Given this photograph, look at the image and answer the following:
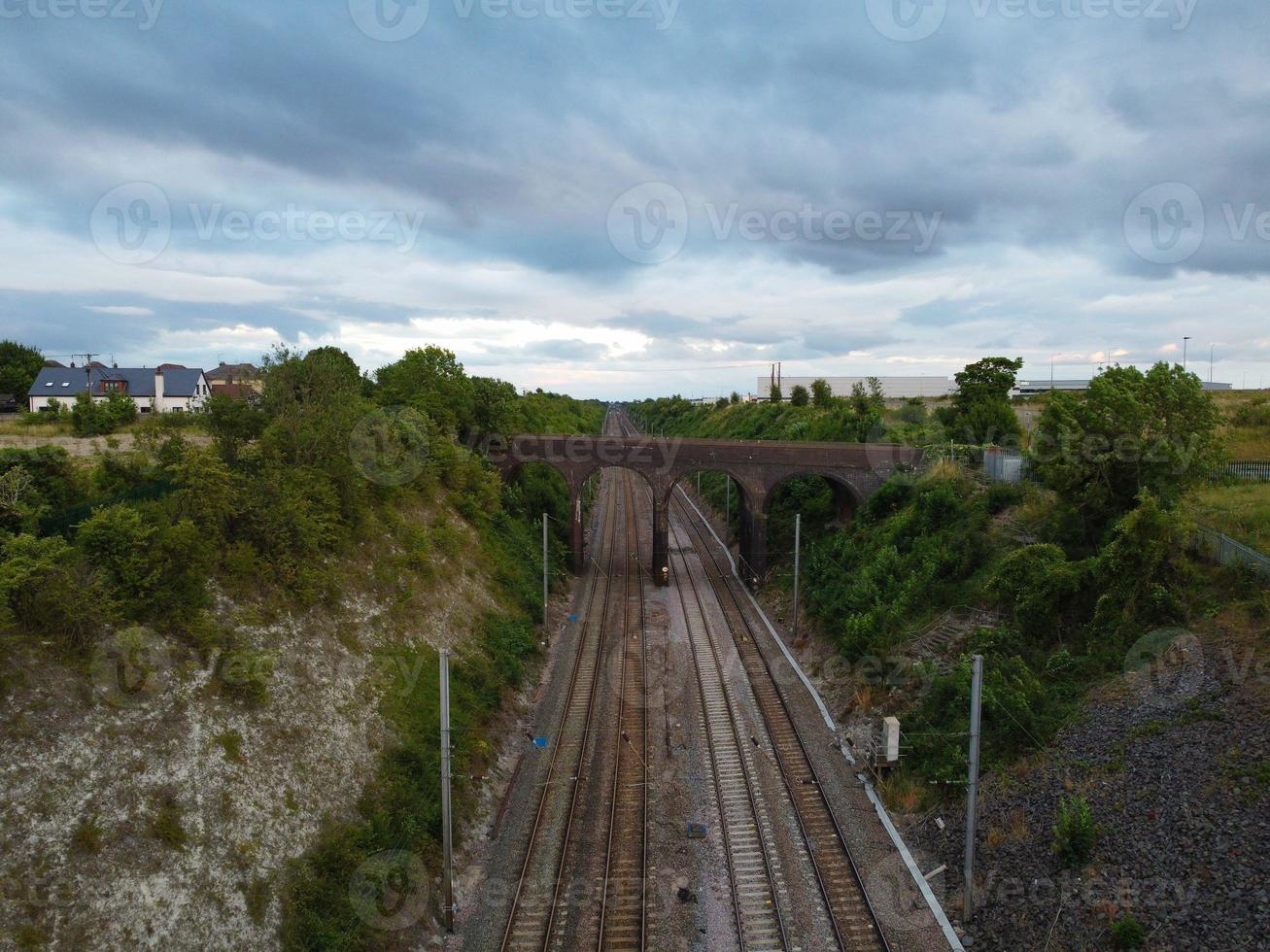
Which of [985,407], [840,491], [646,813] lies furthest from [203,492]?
[985,407]

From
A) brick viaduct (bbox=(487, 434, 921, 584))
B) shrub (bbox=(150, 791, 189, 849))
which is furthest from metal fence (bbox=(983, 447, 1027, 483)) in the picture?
shrub (bbox=(150, 791, 189, 849))

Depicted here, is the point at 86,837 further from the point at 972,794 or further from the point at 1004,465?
the point at 1004,465

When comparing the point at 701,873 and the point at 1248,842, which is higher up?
the point at 1248,842

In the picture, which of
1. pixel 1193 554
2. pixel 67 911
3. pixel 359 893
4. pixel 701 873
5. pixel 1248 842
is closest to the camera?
pixel 67 911

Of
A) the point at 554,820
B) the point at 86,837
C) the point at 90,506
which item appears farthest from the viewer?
the point at 554,820

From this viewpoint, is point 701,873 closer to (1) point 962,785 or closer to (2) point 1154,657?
(1) point 962,785

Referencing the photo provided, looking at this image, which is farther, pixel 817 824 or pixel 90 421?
pixel 90 421

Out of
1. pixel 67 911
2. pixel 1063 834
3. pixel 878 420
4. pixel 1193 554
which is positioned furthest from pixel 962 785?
pixel 878 420
